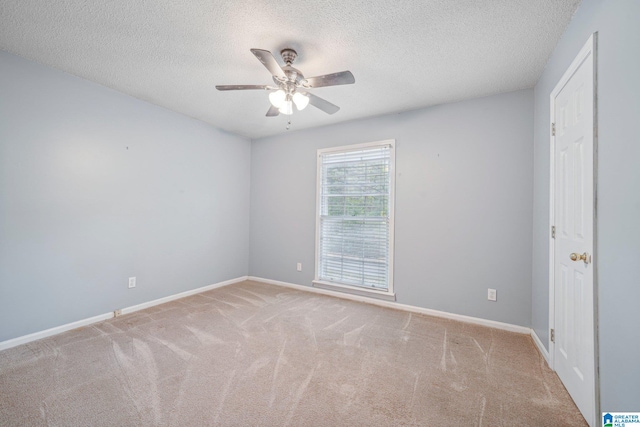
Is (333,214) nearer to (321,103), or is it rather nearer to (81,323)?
(321,103)

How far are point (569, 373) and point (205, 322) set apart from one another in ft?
10.4

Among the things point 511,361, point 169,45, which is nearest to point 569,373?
point 511,361

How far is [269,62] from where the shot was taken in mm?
1873

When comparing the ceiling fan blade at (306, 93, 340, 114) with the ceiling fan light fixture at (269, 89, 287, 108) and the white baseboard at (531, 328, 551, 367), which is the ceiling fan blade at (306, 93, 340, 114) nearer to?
the ceiling fan light fixture at (269, 89, 287, 108)

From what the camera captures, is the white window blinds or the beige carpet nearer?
the beige carpet

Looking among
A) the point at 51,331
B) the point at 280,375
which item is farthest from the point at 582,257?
the point at 51,331

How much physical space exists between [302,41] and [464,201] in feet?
7.94

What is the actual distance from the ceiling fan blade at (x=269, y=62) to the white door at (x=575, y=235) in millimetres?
1906

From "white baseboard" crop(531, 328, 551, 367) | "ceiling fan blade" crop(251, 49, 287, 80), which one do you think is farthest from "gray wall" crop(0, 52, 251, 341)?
"white baseboard" crop(531, 328, 551, 367)

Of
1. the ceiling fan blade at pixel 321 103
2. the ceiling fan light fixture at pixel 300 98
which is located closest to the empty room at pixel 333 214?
the ceiling fan light fixture at pixel 300 98

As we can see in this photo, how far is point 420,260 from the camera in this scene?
330cm

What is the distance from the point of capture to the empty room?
1.55 m

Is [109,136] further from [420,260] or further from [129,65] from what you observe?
[420,260]

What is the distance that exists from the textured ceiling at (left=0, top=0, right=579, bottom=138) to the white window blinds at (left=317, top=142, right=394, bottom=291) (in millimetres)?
1018
